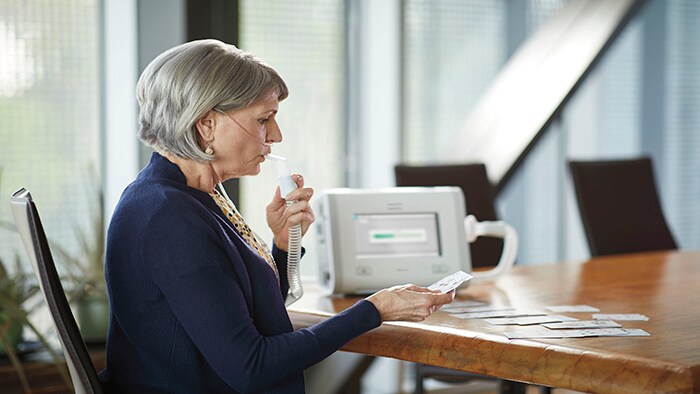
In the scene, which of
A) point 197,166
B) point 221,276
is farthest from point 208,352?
point 197,166

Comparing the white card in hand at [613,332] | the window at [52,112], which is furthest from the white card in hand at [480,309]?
the window at [52,112]

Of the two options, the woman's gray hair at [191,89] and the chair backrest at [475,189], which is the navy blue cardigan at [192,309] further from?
the chair backrest at [475,189]

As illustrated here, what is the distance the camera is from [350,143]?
4.58 meters

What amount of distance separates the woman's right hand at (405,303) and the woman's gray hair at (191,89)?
0.40 m

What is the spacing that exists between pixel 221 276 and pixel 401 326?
41cm

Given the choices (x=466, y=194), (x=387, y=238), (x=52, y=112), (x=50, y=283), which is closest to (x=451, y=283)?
(x=387, y=238)

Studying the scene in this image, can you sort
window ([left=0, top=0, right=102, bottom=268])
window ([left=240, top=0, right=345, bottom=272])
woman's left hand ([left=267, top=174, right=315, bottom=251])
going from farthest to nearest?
window ([left=240, top=0, right=345, bottom=272]) < window ([left=0, top=0, right=102, bottom=268]) < woman's left hand ([left=267, top=174, right=315, bottom=251])

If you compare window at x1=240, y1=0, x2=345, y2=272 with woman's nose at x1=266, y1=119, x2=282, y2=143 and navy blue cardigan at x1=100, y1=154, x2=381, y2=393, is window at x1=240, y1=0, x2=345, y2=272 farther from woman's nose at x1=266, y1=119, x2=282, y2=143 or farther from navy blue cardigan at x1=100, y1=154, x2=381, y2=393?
navy blue cardigan at x1=100, y1=154, x2=381, y2=393

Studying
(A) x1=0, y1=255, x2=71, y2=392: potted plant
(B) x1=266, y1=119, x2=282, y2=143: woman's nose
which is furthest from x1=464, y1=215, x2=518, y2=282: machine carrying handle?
(A) x1=0, y1=255, x2=71, y2=392: potted plant

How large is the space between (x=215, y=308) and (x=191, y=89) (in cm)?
39

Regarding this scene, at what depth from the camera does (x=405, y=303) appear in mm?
1871

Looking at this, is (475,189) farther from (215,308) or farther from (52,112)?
(215,308)

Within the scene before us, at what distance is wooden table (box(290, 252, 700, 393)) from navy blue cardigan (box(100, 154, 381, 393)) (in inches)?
5.5

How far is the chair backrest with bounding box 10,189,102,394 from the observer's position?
1.66 m
